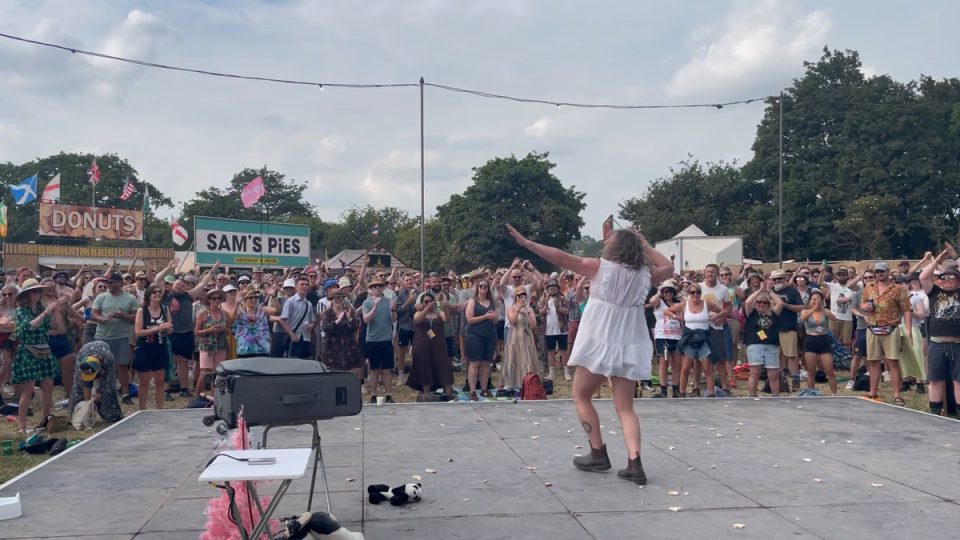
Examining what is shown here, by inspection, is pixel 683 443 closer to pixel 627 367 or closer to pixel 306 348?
pixel 627 367

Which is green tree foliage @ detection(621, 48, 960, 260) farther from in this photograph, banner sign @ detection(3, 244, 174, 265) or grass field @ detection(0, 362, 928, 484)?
banner sign @ detection(3, 244, 174, 265)

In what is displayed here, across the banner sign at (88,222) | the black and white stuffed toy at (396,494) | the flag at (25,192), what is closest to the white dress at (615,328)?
the black and white stuffed toy at (396,494)

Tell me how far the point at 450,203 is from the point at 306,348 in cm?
4015

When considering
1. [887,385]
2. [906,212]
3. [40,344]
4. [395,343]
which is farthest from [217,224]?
[906,212]

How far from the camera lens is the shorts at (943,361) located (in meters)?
8.24

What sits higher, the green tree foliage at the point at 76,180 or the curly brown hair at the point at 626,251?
the green tree foliage at the point at 76,180

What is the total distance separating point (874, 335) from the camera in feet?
32.2

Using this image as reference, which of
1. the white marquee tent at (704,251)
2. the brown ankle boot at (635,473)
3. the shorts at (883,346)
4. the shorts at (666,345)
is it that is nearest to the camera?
the brown ankle boot at (635,473)

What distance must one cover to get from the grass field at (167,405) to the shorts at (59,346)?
82 cm

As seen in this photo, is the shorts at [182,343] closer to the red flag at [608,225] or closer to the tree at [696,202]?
the red flag at [608,225]

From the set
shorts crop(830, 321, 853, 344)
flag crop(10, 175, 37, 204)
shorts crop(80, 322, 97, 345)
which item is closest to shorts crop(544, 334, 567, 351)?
shorts crop(830, 321, 853, 344)

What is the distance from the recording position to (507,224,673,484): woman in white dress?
5.34 metres

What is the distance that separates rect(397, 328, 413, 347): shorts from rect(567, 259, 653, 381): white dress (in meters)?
6.71

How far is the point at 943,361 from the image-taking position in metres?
8.37
